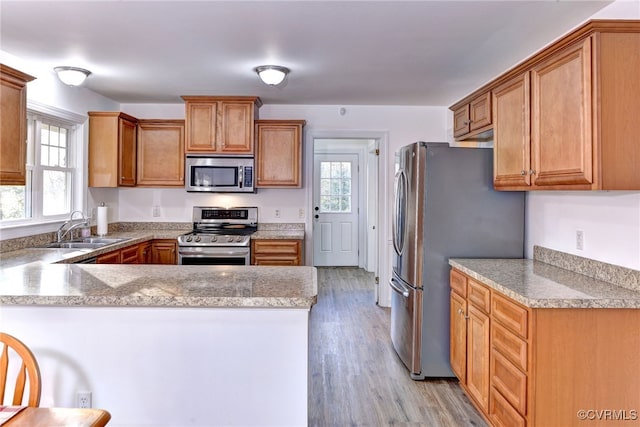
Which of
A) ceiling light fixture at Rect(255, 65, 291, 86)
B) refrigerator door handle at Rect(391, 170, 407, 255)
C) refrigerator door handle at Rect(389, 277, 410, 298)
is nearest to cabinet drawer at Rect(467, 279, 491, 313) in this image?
refrigerator door handle at Rect(389, 277, 410, 298)

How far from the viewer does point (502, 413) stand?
215 centimetres

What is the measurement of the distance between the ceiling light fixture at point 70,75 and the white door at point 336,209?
445 cm

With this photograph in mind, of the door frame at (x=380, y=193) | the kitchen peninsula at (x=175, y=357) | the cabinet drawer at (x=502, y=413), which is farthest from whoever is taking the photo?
A: the door frame at (x=380, y=193)

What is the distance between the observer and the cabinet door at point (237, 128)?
4.34 meters

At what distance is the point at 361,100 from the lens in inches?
180

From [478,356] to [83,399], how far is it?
2093mm

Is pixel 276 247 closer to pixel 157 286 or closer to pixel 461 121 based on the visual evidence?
pixel 461 121

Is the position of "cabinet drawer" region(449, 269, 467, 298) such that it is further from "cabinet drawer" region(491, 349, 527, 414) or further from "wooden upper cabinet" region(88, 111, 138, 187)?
"wooden upper cabinet" region(88, 111, 138, 187)

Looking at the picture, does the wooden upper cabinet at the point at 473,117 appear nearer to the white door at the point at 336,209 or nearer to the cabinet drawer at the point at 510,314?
the cabinet drawer at the point at 510,314

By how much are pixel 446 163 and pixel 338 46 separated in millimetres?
1133

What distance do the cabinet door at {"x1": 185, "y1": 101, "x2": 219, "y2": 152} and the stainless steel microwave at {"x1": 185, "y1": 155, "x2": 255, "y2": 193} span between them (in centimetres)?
12

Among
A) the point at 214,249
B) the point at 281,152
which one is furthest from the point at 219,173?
the point at 214,249

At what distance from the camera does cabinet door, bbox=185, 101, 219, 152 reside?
4324mm

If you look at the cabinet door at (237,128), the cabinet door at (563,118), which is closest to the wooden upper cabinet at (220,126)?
the cabinet door at (237,128)
